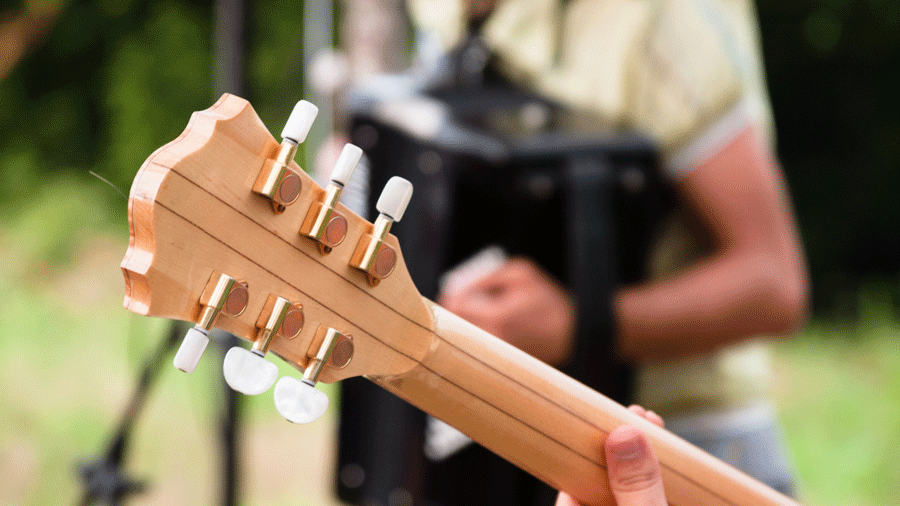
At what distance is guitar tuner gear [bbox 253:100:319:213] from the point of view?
0.46 metres

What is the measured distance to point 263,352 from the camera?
47 cm

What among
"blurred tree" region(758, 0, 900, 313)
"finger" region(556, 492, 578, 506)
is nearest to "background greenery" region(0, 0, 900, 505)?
"blurred tree" region(758, 0, 900, 313)

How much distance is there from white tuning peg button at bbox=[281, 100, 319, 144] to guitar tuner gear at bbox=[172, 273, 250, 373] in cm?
9

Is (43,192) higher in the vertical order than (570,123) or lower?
lower

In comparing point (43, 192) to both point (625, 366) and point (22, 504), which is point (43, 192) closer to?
point (22, 504)

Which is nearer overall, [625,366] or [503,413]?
[503,413]

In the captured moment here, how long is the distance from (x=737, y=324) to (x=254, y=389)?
0.74 meters

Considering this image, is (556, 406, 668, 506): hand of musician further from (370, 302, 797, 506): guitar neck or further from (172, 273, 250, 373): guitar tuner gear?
(172, 273, 250, 373): guitar tuner gear

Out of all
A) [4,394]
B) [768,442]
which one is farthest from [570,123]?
[4,394]

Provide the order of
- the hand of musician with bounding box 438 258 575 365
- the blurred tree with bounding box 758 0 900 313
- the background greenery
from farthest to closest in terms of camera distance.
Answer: the blurred tree with bounding box 758 0 900 313 → the background greenery → the hand of musician with bounding box 438 258 575 365

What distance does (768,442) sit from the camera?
3.57 feet

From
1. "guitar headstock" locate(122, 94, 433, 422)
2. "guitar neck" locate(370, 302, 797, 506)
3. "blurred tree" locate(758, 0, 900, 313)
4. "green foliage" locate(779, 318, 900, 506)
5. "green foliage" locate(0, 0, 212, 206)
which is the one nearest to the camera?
"guitar headstock" locate(122, 94, 433, 422)

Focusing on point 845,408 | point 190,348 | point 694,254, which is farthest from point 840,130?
point 190,348

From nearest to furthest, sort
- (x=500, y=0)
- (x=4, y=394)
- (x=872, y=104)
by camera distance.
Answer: (x=500, y=0) → (x=4, y=394) → (x=872, y=104)
